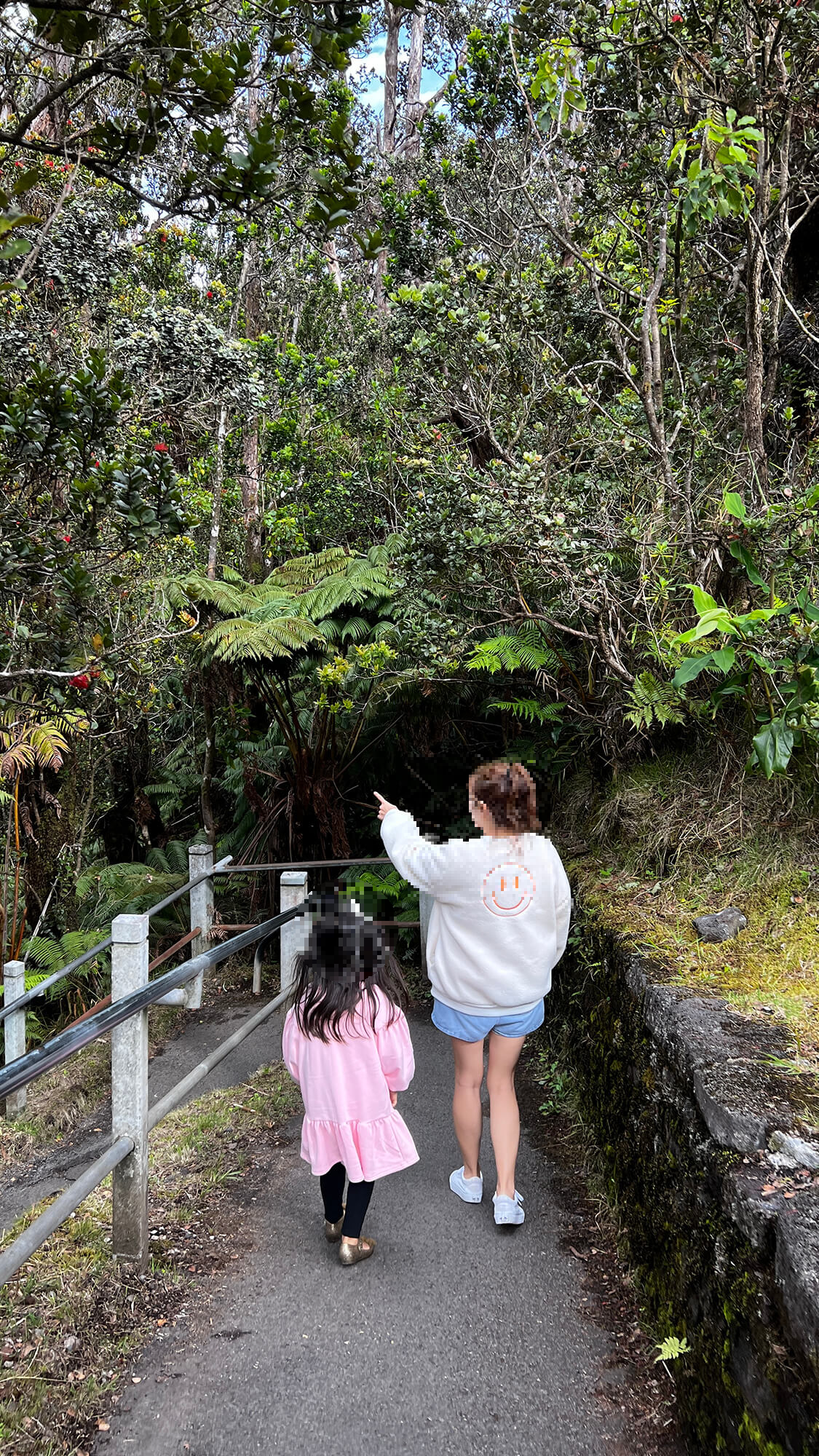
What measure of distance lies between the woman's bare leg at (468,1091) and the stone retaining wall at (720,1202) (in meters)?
0.52

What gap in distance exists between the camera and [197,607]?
7238 mm

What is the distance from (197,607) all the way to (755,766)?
184 inches

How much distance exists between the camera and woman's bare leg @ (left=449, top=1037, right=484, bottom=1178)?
10.5 ft

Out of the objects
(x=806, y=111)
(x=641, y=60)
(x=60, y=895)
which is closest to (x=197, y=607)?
(x=60, y=895)

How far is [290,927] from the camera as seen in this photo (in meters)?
5.55

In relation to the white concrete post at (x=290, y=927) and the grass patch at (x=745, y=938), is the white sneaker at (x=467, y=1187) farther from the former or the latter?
the white concrete post at (x=290, y=927)

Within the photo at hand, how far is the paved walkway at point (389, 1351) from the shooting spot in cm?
220

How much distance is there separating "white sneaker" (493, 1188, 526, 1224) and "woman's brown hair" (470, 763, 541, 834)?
130cm

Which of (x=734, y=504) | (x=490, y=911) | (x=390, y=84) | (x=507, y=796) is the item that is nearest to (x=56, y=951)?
(x=490, y=911)

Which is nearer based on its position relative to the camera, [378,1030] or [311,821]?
[378,1030]


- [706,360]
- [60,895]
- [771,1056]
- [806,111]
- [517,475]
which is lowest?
[60,895]

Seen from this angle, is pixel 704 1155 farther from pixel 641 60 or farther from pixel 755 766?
pixel 641 60

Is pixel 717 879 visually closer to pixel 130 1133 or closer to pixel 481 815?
pixel 481 815

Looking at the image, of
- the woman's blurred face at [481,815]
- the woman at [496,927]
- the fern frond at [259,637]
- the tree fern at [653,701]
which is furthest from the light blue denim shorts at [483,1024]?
the fern frond at [259,637]
